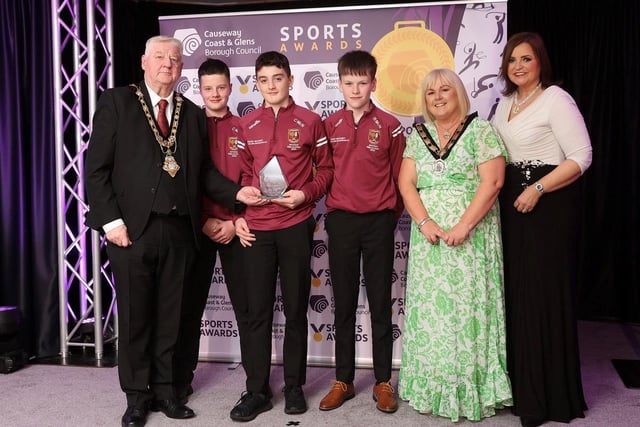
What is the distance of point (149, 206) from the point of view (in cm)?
259

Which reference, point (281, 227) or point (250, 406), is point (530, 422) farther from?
point (281, 227)

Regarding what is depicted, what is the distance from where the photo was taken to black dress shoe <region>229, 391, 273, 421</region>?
8.97 feet

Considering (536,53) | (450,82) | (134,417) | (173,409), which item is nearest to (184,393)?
(173,409)

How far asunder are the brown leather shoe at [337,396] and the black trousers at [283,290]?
15 cm

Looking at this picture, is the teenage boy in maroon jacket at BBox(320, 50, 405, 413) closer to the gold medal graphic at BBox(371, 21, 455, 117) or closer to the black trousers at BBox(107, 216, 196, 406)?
the gold medal graphic at BBox(371, 21, 455, 117)

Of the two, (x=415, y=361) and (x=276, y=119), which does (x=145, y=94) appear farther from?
(x=415, y=361)

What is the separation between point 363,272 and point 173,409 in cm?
109

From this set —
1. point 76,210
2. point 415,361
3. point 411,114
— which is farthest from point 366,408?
point 76,210

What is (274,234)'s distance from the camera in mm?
2793

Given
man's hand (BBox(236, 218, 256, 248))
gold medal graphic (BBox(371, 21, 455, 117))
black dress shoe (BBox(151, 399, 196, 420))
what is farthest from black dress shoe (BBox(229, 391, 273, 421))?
gold medal graphic (BBox(371, 21, 455, 117))

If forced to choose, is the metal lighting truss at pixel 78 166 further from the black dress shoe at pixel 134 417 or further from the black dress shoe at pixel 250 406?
the black dress shoe at pixel 250 406

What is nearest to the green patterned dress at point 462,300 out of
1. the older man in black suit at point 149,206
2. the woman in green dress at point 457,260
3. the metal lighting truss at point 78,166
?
the woman in green dress at point 457,260

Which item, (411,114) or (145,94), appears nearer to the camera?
(145,94)

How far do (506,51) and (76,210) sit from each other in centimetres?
333
